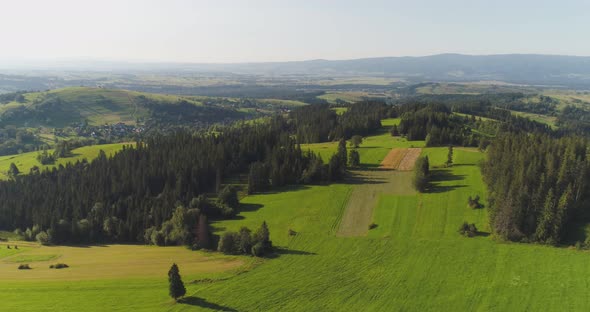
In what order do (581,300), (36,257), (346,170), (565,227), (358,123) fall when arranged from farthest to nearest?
(358,123) < (346,170) < (36,257) < (565,227) < (581,300)

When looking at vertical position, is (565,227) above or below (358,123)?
below

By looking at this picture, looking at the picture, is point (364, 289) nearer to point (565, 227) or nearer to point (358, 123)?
point (565, 227)

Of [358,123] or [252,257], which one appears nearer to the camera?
[252,257]

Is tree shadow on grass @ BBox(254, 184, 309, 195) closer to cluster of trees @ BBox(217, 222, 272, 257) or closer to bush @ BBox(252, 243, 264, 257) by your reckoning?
cluster of trees @ BBox(217, 222, 272, 257)

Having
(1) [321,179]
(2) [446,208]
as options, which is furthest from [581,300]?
(1) [321,179]

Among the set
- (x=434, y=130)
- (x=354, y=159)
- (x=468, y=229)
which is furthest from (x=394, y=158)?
(x=468, y=229)

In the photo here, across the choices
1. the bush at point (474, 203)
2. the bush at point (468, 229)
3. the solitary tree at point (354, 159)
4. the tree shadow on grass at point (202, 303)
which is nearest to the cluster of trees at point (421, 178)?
the bush at point (474, 203)

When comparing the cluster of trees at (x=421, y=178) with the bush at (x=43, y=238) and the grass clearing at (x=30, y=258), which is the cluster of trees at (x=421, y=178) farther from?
the bush at (x=43, y=238)

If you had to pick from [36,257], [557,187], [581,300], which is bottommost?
[36,257]
